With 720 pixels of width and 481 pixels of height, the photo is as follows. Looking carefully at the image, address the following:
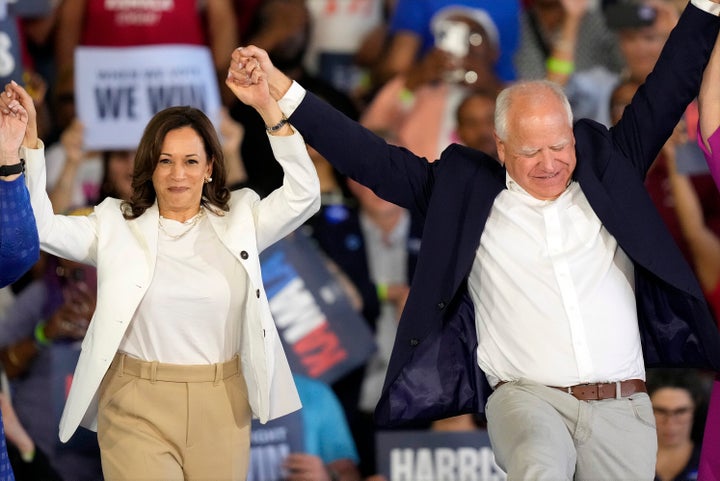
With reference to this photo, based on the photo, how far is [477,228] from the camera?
15.2ft

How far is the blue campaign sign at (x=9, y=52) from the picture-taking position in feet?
22.4

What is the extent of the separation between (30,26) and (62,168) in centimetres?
101

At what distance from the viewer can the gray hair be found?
4.69 metres

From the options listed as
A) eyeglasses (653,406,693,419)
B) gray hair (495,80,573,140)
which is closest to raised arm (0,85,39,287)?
gray hair (495,80,573,140)

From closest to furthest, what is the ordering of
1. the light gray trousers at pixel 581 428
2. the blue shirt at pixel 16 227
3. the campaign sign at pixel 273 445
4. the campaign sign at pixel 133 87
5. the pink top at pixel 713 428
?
the blue shirt at pixel 16 227 → the light gray trousers at pixel 581 428 → the pink top at pixel 713 428 → the campaign sign at pixel 273 445 → the campaign sign at pixel 133 87

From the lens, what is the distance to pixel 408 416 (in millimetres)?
4730

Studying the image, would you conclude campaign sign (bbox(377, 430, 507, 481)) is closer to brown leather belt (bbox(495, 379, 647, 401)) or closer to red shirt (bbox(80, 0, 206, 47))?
brown leather belt (bbox(495, 379, 647, 401))

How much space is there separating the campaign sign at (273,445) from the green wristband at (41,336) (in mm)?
980

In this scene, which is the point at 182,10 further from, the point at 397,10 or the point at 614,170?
the point at 614,170

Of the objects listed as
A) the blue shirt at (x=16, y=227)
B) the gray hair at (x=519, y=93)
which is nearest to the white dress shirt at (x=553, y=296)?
the gray hair at (x=519, y=93)

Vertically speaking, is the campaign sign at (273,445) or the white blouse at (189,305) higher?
the white blouse at (189,305)

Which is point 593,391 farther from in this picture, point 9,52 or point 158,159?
point 9,52

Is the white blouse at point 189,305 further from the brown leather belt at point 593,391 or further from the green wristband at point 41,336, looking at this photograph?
the green wristband at point 41,336

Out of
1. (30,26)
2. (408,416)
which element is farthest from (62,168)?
(408,416)
